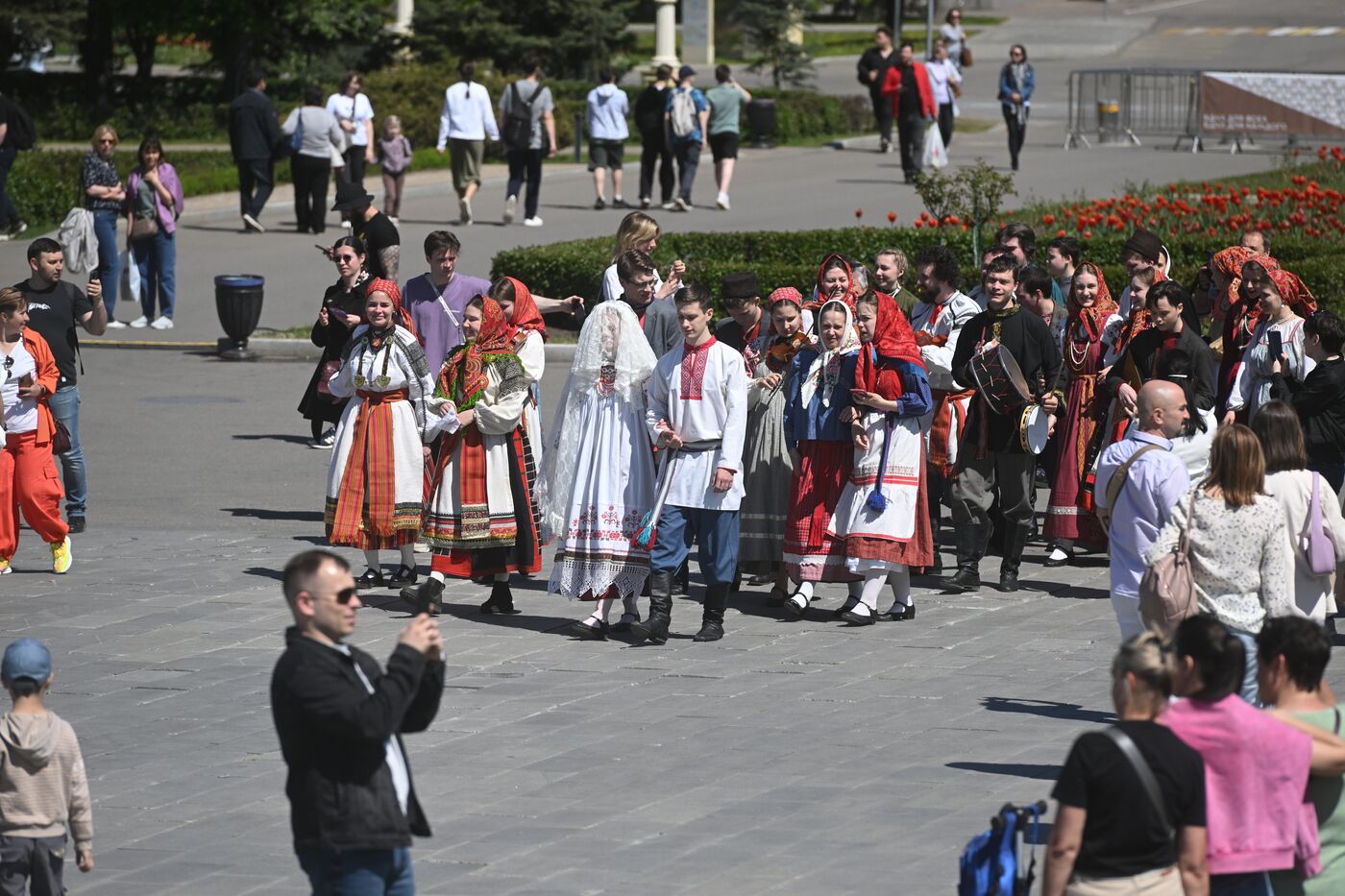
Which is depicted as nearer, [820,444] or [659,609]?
[659,609]

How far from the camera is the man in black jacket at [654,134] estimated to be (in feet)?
90.0

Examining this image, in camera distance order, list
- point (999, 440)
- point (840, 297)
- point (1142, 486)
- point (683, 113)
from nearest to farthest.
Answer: point (1142, 486) → point (840, 297) → point (999, 440) → point (683, 113)

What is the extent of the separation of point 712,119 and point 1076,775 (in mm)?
23725

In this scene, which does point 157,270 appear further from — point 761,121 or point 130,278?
point 761,121

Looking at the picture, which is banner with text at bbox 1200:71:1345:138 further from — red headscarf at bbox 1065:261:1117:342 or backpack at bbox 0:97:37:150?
red headscarf at bbox 1065:261:1117:342

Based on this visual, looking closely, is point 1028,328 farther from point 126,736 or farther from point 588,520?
point 126,736

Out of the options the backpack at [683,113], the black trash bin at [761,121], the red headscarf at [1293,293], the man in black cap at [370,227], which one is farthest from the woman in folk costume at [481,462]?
the black trash bin at [761,121]

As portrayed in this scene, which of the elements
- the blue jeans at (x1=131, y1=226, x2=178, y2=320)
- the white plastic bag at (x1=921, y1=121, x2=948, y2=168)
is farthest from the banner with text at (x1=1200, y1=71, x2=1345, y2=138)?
the blue jeans at (x1=131, y1=226, x2=178, y2=320)

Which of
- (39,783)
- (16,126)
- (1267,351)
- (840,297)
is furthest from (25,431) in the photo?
(16,126)

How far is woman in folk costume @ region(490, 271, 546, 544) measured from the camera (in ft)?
36.9

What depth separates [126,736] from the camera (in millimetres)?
9000

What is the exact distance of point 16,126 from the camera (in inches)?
947

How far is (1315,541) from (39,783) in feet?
15.3

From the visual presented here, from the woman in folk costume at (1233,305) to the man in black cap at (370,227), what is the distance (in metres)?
5.48
